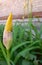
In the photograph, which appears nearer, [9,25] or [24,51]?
[9,25]

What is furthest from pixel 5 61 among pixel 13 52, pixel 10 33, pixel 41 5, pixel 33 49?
pixel 41 5

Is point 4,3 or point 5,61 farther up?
point 4,3

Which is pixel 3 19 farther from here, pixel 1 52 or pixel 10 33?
pixel 10 33

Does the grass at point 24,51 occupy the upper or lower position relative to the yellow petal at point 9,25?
lower

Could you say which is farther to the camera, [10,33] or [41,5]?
[41,5]

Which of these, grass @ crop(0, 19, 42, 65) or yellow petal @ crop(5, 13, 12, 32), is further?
grass @ crop(0, 19, 42, 65)

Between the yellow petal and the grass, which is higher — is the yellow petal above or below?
above

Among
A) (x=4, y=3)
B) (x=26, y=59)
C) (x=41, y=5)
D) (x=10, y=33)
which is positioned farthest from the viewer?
(x=4, y=3)

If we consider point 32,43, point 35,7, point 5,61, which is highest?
point 35,7

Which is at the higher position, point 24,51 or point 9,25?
point 9,25

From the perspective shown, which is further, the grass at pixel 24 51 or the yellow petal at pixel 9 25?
the grass at pixel 24 51

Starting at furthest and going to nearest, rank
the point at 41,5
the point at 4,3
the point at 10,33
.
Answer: the point at 4,3 < the point at 41,5 < the point at 10,33
